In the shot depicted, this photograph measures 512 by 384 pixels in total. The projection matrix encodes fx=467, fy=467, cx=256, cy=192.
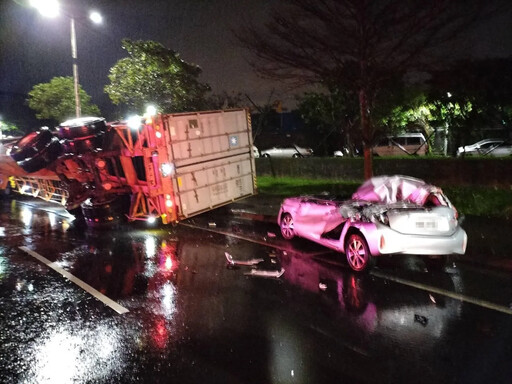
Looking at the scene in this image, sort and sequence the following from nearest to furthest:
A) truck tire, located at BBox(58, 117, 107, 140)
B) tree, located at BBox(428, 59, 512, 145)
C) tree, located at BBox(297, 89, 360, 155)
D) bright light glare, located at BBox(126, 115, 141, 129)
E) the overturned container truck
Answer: the overturned container truck → bright light glare, located at BBox(126, 115, 141, 129) → truck tire, located at BBox(58, 117, 107, 140) → tree, located at BBox(428, 59, 512, 145) → tree, located at BBox(297, 89, 360, 155)

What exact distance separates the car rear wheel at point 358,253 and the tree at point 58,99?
21740 millimetres

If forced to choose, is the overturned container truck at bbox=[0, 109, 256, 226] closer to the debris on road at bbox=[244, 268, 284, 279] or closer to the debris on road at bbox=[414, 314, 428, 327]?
the debris on road at bbox=[244, 268, 284, 279]

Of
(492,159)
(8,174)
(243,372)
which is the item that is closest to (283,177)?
(492,159)

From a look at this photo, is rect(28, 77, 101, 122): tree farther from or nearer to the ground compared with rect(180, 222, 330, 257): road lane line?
farther from the ground

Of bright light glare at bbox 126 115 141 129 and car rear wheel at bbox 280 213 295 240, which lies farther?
bright light glare at bbox 126 115 141 129

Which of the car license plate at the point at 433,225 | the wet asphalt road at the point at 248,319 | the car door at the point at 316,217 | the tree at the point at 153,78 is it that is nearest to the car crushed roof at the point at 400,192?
the car license plate at the point at 433,225

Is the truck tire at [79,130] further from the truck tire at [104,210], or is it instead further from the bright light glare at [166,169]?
the bright light glare at [166,169]

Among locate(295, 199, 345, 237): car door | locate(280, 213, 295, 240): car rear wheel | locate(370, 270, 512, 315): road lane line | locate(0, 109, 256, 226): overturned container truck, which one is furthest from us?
locate(0, 109, 256, 226): overturned container truck

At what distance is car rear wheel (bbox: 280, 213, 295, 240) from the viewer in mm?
9578

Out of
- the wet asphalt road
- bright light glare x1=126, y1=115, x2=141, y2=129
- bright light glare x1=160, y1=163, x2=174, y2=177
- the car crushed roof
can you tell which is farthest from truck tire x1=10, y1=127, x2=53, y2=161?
the car crushed roof

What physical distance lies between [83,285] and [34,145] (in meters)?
6.79

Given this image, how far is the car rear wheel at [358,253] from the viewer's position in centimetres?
716

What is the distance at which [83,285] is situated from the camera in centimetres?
724

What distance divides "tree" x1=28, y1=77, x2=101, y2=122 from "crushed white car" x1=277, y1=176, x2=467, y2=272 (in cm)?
2113
